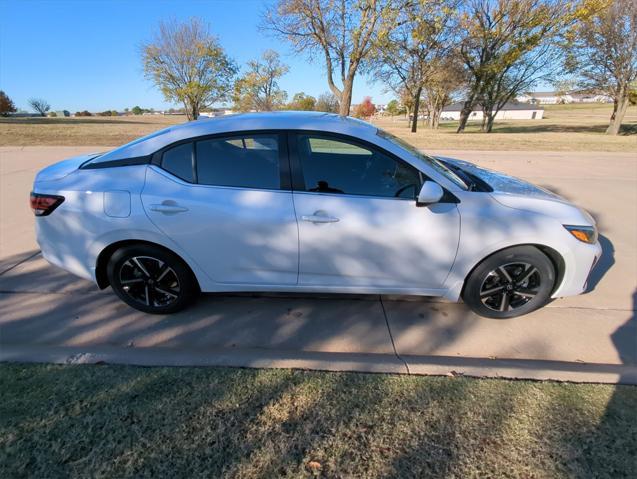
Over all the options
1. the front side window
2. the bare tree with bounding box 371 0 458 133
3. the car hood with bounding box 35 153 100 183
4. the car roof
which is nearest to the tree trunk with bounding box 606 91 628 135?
the bare tree with bounding box 371 0 458 133

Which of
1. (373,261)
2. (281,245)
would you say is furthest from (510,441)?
(281,245)

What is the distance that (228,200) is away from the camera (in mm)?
2627

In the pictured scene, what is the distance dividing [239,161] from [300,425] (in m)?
1.85

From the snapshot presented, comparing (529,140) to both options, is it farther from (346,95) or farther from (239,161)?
(239,161)

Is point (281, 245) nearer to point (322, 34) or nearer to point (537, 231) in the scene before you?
point (537, 231)

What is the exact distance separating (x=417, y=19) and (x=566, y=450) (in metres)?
20.7

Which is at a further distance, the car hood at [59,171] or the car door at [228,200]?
the car hood at [59,171]

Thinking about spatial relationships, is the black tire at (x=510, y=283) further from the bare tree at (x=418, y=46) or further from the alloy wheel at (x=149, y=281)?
the bare tree at (x=418, y=46)

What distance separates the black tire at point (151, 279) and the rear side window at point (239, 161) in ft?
2.33

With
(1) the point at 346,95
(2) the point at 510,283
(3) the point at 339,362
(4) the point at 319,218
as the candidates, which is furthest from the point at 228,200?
(1) the point at 346,95

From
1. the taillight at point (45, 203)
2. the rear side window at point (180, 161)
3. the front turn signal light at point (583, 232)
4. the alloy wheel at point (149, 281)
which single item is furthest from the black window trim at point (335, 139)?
the taillight at point (45, 203)

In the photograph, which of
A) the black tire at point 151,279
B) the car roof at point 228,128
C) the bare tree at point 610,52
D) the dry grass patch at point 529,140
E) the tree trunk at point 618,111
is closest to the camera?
the car roof at point 228,128

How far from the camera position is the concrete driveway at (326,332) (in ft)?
7.93

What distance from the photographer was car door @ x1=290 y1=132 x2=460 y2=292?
2.61 metres
